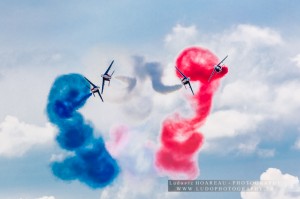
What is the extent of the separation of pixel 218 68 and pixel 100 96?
3249 cm

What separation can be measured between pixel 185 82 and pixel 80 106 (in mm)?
28901

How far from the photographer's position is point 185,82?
19988 cm

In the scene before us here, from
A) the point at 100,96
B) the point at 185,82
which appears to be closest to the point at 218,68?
the point at 185,82

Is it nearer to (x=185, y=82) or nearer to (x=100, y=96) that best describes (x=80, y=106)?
(x=100, y=96)

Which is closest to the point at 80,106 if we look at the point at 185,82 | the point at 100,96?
the point at 100,96

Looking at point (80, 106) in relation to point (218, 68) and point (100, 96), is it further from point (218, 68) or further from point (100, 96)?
point (218, 68)

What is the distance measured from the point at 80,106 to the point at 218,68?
38.3 meters

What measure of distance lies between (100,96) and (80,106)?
236 inches

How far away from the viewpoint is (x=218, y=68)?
19875 centimetres

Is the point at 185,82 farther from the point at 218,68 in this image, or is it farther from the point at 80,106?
the point at 80,106

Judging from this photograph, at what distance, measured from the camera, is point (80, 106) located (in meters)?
200

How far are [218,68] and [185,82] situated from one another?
9.58 m
